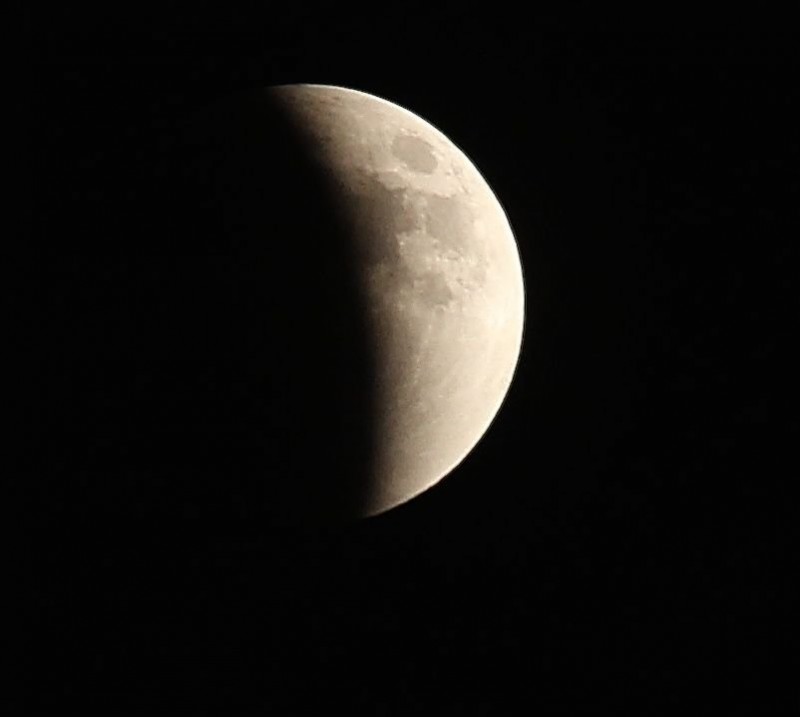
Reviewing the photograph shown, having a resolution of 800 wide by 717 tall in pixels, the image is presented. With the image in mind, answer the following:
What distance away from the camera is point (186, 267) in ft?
10.2

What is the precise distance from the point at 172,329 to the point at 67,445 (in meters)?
0.68

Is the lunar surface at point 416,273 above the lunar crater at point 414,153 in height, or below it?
below

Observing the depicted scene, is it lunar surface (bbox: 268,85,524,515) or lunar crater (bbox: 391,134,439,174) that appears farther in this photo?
lunar crater (bbox: 391,134,439,174)

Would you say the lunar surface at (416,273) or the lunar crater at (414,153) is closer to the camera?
the lunar surface at (416,273)

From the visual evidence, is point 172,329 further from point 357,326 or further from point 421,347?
point 421,347

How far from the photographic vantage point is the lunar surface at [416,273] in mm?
3312

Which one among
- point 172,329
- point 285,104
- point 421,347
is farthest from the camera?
point 285,104

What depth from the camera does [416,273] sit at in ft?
10.8

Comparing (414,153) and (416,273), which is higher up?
(414,153)

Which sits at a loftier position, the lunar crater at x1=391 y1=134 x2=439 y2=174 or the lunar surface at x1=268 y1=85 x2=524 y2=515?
the lunar crater at x1=391 y1=134 x2=439 y2=174

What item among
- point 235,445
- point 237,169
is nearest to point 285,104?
point 237,169

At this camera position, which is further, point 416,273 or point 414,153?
point 414,153

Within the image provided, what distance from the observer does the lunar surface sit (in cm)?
331

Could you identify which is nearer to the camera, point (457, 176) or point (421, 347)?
point (421, 347)
